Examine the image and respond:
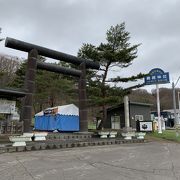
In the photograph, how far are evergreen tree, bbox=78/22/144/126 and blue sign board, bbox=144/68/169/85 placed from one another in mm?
890

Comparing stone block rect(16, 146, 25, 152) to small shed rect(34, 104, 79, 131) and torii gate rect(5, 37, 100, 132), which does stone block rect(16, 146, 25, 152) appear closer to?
torii gate rect(5, 37, 100, 132)

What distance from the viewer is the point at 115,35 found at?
81.3 feet

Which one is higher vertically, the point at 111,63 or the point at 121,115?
the point at 111,63

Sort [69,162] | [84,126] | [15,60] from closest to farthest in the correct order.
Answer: [69,162] → [84,126] → [15,60]

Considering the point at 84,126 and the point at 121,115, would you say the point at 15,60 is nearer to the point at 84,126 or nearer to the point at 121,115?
the point at 121,115

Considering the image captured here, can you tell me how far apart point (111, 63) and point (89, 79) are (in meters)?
2.71

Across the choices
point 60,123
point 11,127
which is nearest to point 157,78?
point 60,123

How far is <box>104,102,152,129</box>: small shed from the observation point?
2983 cm

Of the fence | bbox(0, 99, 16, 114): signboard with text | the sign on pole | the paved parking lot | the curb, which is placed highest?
the sign on pole

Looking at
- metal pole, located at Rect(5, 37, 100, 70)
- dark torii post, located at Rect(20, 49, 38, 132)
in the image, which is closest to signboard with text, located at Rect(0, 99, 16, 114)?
dark torii post, located at Rect(20, 49, 38, 132)

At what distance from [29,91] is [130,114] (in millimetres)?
16812

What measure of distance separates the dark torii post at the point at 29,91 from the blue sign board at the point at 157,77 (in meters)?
12.6

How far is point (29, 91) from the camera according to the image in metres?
15.3

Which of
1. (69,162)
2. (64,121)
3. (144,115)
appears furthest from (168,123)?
(69,162)
